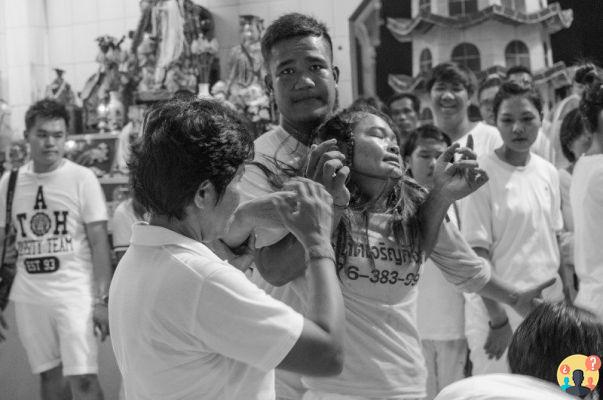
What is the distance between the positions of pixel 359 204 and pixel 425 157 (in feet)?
4.76

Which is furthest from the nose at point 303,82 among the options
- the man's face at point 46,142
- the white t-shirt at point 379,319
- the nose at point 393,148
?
the man's face at point 46,142

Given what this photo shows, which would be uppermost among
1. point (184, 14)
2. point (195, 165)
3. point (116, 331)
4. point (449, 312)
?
point (184, 14)

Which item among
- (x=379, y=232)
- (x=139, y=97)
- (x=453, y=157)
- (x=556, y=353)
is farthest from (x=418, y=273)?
(x=139, y=97)

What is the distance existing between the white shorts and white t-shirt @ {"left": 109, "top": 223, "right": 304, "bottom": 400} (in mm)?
2481

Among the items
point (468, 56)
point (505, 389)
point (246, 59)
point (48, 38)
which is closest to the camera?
point (505, 389)

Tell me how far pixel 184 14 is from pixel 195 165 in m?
5.76

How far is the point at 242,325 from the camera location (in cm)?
127

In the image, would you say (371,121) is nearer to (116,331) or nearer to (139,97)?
(116,331)

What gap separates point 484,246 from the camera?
9.95 ft

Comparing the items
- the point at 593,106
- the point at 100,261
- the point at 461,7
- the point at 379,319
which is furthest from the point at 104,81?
the point at 379,319

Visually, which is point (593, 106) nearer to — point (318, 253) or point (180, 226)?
point (318, 253)

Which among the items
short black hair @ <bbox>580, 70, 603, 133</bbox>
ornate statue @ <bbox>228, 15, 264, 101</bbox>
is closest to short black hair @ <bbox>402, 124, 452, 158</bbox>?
short black hair @ <bbox>580, 70, 603, 133</bbox>

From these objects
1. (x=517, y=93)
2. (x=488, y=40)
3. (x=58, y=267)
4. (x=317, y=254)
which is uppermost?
(x=488, y=40)

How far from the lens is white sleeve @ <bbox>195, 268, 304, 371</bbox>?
4.17 ft
